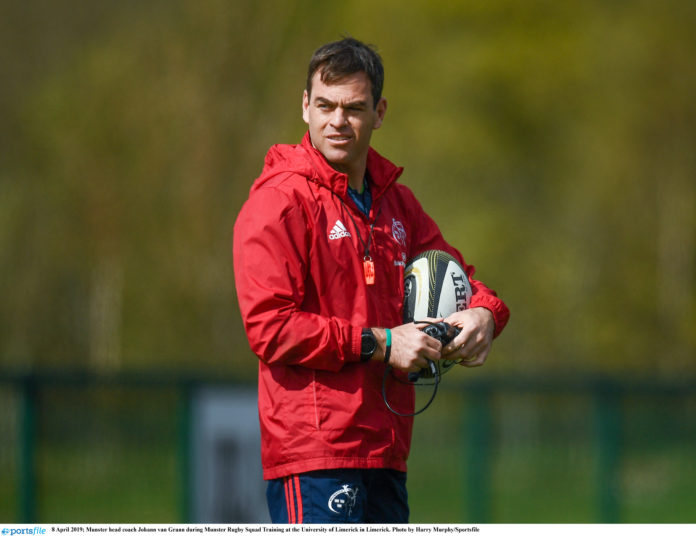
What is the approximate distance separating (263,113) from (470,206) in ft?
13.4

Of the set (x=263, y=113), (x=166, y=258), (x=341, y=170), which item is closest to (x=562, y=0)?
(x=263, y=113)

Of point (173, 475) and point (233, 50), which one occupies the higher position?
point (233, 50)

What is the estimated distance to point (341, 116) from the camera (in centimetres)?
351

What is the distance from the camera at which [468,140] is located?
57.5ft

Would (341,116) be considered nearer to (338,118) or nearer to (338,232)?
(338,118)

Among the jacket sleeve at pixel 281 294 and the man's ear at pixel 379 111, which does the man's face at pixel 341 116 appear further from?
the jacket sleeve at pixel 281 294

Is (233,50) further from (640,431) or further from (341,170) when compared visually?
(341,170)

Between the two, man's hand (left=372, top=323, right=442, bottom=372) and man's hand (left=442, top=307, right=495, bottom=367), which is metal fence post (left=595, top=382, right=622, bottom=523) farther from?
man's hand (left=372, top=323, right=442, bottom=372)

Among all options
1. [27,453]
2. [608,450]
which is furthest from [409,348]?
[608,450]

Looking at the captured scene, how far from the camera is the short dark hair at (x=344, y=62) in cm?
350

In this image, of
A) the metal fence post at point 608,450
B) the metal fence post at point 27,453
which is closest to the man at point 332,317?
the metal fence post at point 27,453

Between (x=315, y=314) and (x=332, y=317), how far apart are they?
0.06 metres

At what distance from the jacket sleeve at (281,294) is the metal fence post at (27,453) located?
457 cm

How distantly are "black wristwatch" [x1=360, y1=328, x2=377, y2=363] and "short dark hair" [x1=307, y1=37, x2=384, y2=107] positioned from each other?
2.96 feet
